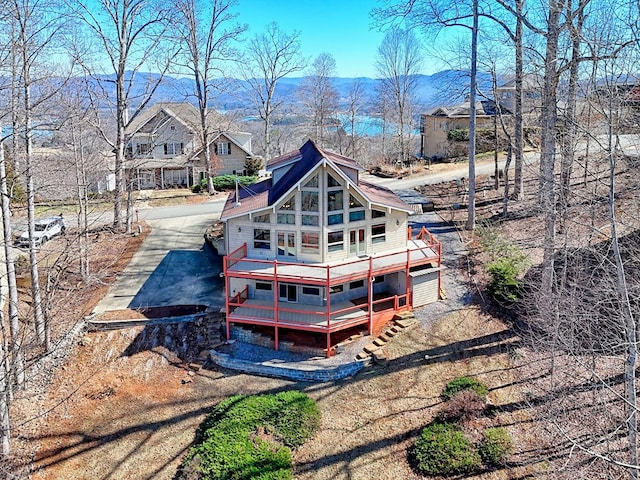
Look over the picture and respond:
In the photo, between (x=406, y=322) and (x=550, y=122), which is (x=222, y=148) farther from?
(x=550, y=122)

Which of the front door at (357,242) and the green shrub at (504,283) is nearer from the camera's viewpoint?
the green shrub at (504,283)

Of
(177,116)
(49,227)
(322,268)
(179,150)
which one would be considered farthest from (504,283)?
(177,116)

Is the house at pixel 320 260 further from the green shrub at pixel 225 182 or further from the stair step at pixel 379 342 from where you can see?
the green shrub at pixel 225 182

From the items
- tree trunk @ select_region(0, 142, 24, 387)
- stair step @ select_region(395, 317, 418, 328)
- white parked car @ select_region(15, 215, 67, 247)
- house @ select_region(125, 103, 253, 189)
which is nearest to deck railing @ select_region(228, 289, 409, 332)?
stair step @ select_region(395, 317, 418, 328)

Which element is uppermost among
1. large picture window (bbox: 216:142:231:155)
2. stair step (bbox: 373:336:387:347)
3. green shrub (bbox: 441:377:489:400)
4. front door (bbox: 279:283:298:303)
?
large picture window (bbox: 216:142:231:155)

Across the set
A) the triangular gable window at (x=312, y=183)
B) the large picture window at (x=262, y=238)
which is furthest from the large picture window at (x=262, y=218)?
the triangular gable window at (x=312, y=183)

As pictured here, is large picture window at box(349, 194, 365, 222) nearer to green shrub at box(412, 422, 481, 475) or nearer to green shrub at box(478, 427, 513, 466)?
green shrub at box(412, 422, 481, 475)

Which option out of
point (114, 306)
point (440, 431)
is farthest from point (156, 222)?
point (440, 431)
